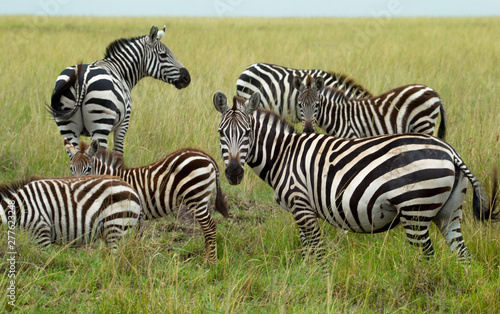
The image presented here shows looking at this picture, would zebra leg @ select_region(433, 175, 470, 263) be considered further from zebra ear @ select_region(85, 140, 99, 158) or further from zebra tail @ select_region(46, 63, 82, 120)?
zebra tail @ select_region(46, 63, 82, 120)

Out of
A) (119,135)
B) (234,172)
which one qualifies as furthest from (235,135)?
(119,135)

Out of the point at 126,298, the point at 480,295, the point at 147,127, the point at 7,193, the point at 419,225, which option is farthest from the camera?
the point at 147,127

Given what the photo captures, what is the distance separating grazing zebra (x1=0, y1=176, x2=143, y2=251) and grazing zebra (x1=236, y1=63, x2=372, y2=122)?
4.37 m

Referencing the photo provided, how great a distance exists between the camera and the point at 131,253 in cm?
420

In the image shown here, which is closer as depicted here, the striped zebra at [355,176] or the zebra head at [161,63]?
the striped zebra at [355,176]

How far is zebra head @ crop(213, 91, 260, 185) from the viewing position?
14.5 ft

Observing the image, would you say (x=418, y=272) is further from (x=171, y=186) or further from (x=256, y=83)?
(x=256, y=83)

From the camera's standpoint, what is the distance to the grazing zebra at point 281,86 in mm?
8680

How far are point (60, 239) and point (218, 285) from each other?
5.16ft

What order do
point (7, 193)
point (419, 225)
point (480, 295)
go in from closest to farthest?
point (480, 295), point (419, 225), point (7, 193)

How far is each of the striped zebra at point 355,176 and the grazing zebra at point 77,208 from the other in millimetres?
1008

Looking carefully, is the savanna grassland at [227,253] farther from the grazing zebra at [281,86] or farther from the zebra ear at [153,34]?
the zebra ear at [153,34]

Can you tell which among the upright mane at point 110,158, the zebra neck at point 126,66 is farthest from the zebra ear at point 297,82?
the upright mane at point 110,158

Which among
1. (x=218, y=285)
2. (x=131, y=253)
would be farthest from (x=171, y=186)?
(x=218, y=285)
